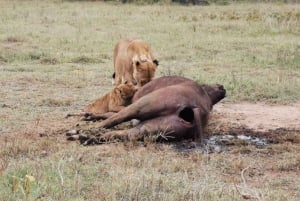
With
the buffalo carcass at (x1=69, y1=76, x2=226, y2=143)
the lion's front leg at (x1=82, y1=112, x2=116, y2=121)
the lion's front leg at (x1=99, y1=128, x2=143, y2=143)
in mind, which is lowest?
the lion's front leg at (x1=82, y1=112, x2=116, y2=121)


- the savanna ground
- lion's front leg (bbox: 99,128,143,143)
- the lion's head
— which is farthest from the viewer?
the lion's head

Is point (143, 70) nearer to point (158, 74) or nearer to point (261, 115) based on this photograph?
point (261, 115)

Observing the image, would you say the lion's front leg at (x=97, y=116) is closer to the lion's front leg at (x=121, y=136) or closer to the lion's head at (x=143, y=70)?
the lion's head at (x=143, y=70)

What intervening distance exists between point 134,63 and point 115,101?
0.84m

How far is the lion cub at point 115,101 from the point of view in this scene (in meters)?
6.79

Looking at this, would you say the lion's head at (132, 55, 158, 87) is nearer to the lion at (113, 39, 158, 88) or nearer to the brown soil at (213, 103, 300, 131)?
the lion at (113, 39, 158, 88)

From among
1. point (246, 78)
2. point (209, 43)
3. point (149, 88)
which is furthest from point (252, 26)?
point (149, 88)

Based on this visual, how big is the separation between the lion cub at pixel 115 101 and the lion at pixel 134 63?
340 mm

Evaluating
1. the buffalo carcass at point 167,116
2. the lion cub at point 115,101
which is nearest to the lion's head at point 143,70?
the lion cub at point 115,101

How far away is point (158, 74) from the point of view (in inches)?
399

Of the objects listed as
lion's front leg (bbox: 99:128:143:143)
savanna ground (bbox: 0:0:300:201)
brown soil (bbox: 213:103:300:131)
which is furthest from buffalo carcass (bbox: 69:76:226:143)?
brown soil (bbox: 213:103:300:131)

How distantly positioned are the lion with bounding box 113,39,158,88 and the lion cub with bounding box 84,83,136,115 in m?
0.34

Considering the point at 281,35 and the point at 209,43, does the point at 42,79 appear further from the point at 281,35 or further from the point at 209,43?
the point at 281,35

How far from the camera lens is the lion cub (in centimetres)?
679
